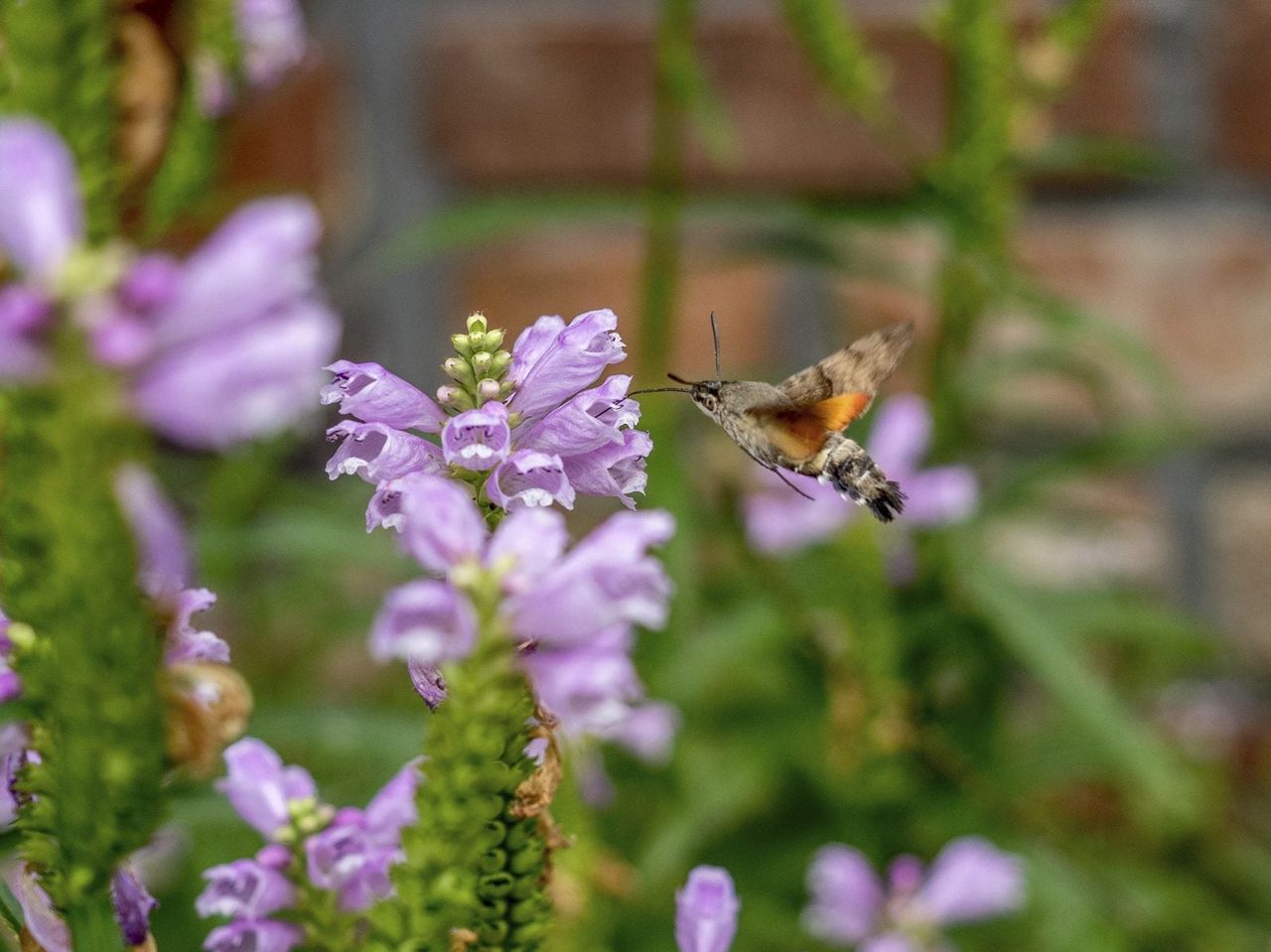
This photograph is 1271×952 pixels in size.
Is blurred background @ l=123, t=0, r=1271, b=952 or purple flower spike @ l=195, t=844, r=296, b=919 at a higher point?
blurred background @ l=123, t=0, r=1271, b=952

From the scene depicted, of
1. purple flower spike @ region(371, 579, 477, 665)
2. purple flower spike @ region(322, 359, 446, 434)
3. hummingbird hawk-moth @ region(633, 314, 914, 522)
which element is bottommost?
purple flower spike @ region(371, 579, 477, 665)

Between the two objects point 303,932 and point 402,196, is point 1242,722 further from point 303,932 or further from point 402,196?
point 303,932

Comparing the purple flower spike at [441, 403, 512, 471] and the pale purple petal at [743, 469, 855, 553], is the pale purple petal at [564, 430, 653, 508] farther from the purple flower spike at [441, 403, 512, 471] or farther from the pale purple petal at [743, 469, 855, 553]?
the pale purple petal at [743, 469, 855, 553]

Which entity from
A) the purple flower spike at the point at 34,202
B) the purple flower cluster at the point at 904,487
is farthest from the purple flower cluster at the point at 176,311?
the purple flower cluster at the point at 904,487

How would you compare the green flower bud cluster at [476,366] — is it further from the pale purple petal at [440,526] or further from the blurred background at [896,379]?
the blurred background at [896,379]

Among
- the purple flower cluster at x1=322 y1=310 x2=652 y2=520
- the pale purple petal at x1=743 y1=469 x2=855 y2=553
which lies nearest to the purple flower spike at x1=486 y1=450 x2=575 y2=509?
the purple flower cluster at x1=322 y1=310 x2=652 y2=520

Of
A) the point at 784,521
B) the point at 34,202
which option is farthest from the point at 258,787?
the point at 784,521
